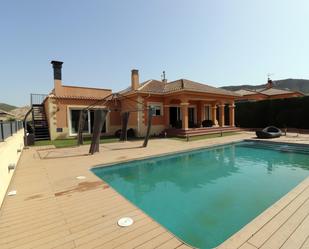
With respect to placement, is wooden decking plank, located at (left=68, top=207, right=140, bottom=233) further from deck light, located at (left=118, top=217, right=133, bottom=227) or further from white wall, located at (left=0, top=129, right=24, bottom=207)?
white wall, located at (left=0, top=129, right=24, bottom=207)

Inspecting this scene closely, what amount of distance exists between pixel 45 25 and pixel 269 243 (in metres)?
14.4

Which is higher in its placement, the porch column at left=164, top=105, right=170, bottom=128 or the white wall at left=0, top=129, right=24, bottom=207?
the porch column at left=164, top=105, right=170, bottom=128

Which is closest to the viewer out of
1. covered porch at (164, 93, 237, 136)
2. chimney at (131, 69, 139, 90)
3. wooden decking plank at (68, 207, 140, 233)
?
wooden decking plank at (68, 207, 140, 233)

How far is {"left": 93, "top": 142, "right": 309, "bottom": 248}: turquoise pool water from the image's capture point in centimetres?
429

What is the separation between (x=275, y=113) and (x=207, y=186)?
60.6 ft

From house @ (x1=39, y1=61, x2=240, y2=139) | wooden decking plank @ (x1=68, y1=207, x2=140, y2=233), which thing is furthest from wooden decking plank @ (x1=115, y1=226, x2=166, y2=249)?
house @ (x1=39, y1=61, x2=240, y2=139)

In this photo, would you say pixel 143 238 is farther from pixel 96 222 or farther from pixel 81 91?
pixel 81 91

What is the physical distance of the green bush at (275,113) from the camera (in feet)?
62.1

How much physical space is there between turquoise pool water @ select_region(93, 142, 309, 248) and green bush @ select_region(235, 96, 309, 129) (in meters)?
9.10

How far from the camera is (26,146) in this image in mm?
13641

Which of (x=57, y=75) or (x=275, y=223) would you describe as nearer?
(x=275, y=223)

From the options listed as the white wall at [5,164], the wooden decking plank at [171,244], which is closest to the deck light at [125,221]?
the wooden decking plank at [171,244]

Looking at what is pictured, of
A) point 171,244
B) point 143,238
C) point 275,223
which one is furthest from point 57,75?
point 275,223

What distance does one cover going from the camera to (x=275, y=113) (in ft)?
68.2
